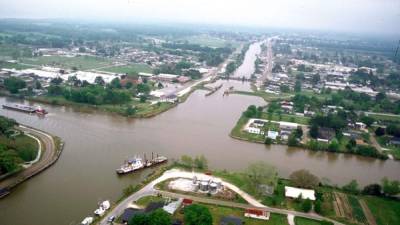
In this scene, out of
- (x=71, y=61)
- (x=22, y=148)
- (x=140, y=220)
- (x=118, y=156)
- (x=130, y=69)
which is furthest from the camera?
(x=71, y=61)

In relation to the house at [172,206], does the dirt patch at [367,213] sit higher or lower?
lower

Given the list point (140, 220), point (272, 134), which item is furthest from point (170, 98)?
point (140, 220)

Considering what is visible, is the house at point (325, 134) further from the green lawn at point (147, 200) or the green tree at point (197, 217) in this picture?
the green tree at point (197, 217)

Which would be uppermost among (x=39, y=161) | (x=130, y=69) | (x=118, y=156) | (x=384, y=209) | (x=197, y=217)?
(x=130, y=69)

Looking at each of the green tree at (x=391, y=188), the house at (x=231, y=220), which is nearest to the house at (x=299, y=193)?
the house at (x=231, y=220)

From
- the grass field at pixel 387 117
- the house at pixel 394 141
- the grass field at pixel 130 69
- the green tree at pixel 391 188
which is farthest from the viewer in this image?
the grass field at pixel 130 69

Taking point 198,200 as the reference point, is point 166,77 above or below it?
above

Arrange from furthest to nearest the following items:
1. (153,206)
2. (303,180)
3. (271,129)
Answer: (271,129)
(303,180)
(153,206)

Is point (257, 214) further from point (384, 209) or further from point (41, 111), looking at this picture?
point (41, 111)
